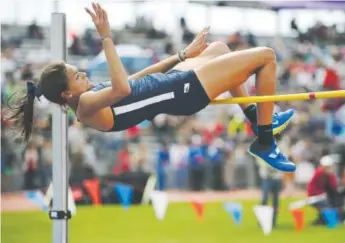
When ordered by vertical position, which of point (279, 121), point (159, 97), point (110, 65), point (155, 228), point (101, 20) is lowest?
point (155, 228)

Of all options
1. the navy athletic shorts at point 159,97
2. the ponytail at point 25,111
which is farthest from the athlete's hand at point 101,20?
the ponytail at point 25,111

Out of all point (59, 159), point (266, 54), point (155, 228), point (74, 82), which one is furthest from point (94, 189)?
point (266, 54)

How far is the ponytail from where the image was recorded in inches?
210

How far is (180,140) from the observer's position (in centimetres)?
1548

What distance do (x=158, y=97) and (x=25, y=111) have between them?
78cm

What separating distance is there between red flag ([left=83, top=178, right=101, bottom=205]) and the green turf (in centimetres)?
16

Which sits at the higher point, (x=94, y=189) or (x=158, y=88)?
(x=158, y=88)

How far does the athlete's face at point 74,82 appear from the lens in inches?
203

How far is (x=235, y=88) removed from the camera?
5445mm

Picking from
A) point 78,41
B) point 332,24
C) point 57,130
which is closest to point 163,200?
point 57,130

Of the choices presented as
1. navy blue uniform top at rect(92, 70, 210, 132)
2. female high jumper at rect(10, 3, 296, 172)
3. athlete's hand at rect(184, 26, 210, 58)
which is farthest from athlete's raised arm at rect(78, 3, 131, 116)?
athlete's hand at rect(184, 26, 210, 58)

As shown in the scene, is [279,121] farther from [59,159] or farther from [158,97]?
[59,159]

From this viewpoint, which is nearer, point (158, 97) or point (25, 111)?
point (158, 97)

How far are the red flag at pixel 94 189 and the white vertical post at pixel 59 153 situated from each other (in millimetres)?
7680
